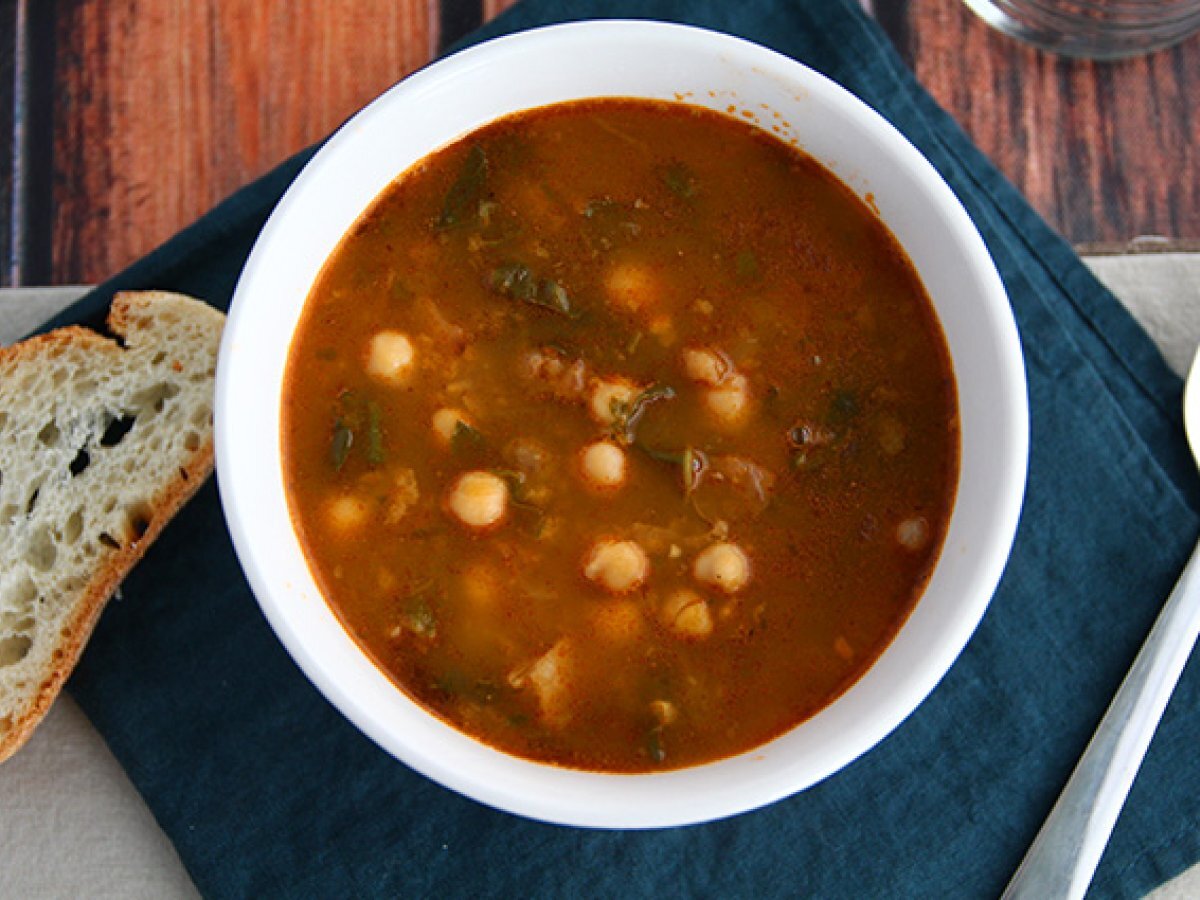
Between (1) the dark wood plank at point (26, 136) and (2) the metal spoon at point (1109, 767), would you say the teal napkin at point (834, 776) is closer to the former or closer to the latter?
(2) the metal spoon at point (1109, 767)

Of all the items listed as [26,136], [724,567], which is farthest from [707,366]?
[26,136]

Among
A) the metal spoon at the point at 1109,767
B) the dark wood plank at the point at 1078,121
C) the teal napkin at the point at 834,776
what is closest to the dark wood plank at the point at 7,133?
the teal napkin at the point at 834,776

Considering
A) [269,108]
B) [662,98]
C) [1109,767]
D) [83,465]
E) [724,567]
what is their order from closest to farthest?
[724,567], [662,98], [1109,767], [83,465], [269,108]

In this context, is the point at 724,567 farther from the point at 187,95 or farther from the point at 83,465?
the point at 187,95

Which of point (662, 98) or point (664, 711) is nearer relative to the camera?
point (664, 711)

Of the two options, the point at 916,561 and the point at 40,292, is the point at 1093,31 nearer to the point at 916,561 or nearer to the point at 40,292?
the point at 916,561

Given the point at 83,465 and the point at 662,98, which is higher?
the point at 662,98
